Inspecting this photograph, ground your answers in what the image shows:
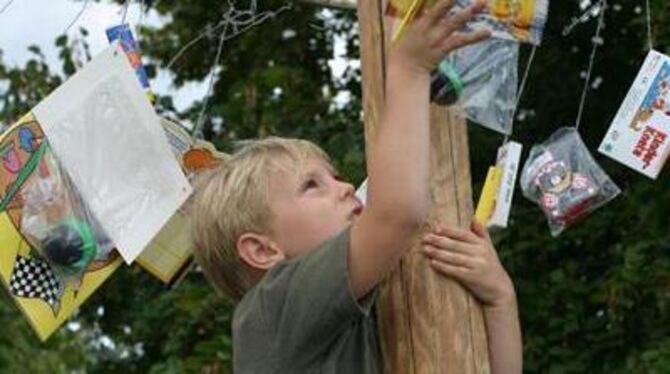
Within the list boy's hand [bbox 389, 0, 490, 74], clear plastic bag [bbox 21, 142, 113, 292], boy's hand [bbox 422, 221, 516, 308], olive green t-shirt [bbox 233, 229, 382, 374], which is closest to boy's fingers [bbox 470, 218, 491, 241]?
boy's hand [bbox 422, 221, 516, 308]

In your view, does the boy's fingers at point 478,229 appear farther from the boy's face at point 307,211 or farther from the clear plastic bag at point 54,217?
the clear plastic bag at point 54,217

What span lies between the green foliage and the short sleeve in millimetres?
2895

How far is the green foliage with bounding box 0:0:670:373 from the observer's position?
509cm

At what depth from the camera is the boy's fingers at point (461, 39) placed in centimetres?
192

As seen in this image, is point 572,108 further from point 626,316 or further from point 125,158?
point 125,158

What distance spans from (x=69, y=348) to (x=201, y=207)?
6107mm

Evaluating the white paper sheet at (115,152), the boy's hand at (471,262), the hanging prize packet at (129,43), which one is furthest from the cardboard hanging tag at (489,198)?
the hanging prize packet at (129,43)

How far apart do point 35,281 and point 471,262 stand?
3.25 ft

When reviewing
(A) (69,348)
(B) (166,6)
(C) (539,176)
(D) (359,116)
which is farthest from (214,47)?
(C) (539,176)

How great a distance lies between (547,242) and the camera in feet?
18.0

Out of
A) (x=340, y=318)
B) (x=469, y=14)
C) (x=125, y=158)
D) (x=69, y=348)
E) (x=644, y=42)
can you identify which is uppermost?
(x=469, y=14)

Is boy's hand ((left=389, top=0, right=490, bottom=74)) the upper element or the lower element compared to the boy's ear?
upper

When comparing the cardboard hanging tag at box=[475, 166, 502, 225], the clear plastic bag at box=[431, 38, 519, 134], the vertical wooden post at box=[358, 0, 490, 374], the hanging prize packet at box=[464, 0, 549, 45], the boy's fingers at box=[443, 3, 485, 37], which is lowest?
the cardboard hanging tag at box=[475, 166, 502, 225]

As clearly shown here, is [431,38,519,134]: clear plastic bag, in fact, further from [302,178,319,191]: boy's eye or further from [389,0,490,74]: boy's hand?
[302,178,319,191]: boy's eye
